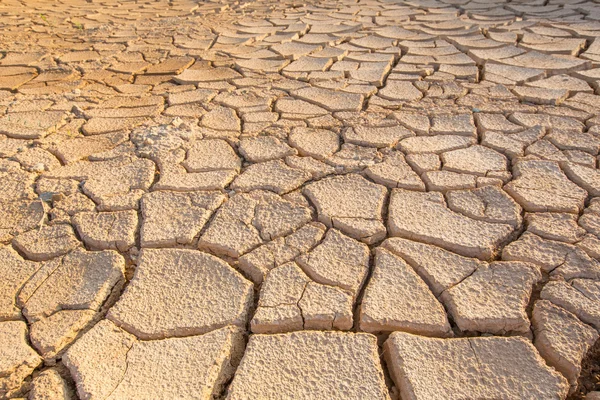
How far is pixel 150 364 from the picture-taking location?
1251mm

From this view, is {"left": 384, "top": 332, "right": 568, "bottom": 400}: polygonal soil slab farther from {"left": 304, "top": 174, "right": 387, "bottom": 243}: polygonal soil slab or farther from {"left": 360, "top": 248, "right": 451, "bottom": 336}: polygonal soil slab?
{"left": 304, "top": 174, "right": 387, "bottom": 243}: polygonal soil slab

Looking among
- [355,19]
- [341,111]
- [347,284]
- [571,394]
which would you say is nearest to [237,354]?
[347,284]

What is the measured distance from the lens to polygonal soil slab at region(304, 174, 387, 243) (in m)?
1.67

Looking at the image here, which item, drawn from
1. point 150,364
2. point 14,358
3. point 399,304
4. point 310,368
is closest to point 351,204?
point 399,304

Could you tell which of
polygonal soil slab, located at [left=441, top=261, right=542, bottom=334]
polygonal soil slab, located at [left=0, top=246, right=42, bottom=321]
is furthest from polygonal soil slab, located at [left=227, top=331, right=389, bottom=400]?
polygonal soil slab, located at [left=0, top=246, right=42, bottom=321]

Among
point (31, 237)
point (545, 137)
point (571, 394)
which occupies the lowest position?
point (31, 237)

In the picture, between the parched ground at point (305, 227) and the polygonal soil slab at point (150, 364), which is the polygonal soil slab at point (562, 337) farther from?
the polygonal soil slab at point (150, 364)

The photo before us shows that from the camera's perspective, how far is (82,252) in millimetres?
1612

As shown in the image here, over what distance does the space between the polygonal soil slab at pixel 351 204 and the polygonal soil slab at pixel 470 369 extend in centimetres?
45

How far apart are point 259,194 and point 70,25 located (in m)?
3.43

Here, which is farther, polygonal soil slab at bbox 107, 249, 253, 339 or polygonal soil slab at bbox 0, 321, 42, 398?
polygonal soil slab at bbox 107, 249, 253, 339

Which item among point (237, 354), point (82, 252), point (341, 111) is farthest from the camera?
point (341, 111)

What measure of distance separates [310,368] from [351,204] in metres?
0.71

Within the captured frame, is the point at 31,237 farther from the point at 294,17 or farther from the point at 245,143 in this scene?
the point at 294,17
